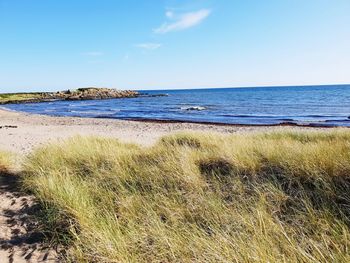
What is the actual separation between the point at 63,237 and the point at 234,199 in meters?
2.75

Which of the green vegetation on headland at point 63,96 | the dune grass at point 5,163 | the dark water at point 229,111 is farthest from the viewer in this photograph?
the green vegetation on headland at point 63,96

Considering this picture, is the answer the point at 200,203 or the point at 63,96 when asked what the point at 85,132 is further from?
the point at 63,96

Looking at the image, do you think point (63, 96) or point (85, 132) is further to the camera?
point (63, 96)

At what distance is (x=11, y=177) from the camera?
7520 millimetres

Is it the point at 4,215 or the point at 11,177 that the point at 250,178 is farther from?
the point at 11,177

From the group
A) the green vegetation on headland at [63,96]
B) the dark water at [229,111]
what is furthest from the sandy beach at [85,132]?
the green vegetation on headland at [63,96]

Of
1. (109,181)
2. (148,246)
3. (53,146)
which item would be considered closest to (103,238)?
(148,246)

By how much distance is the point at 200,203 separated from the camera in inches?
195

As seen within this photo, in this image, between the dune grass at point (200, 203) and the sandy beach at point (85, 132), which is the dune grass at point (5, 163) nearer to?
the dune grass at point (200, 203)

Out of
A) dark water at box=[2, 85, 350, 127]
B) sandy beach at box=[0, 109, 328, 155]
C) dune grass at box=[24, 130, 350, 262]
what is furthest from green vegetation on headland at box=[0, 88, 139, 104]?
dune grass at box=[24, 130, 350, 262]

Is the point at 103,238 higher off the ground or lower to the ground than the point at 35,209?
higher

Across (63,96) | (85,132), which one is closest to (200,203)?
(85,132)

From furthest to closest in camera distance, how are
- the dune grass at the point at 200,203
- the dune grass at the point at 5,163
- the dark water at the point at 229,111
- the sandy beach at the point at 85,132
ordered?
the dark water at the point at 229,111 → the sandy beach at the point at 85,132 → the dune grass at the point at 5,163 → the dune grass at the point at 200,203

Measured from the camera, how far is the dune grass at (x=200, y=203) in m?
3.50
